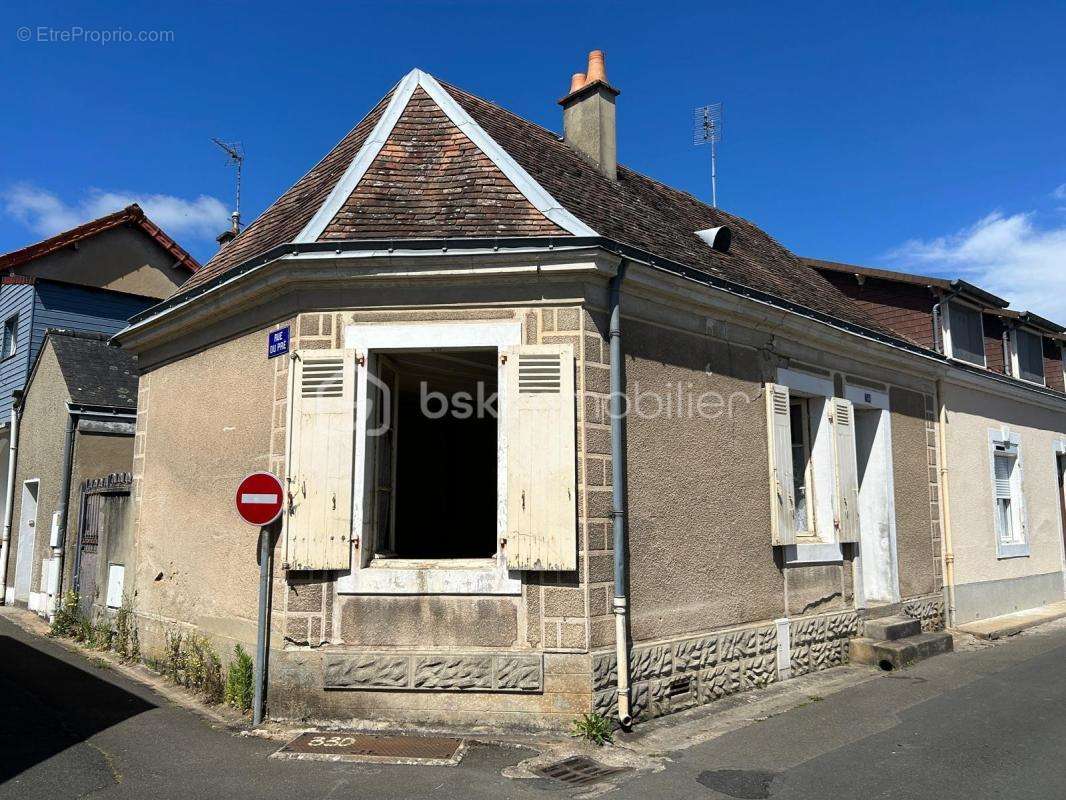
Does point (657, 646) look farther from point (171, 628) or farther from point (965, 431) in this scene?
point (965, 431)

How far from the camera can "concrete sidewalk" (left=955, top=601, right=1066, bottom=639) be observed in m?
10.8

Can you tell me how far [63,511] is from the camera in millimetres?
11227

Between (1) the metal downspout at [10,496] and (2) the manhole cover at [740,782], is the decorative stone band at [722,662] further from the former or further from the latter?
(1) the metal downspout at [10,496]

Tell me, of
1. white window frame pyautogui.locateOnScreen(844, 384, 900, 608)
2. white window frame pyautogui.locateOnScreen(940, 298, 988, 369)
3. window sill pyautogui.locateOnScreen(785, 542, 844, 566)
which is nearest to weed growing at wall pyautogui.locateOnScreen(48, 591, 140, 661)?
window sill pyautogui.locateOnScreen(785, 542, 844, 566)

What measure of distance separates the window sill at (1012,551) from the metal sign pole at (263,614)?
11152mm

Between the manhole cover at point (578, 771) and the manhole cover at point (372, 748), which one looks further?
the manhole cover at point (372, 748)

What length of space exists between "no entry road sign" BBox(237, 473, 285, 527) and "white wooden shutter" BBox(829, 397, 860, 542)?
6217mm

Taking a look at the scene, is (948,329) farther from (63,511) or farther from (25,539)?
(25,539)

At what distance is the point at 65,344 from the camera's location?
12727 millimetres

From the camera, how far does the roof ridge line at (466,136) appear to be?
22.2 feet

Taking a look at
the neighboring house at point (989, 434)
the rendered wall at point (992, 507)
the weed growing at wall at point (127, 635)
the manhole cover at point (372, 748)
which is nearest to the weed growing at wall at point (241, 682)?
the manhole cover at point (372, 748)

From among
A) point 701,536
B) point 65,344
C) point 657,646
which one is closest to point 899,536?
point 701,536

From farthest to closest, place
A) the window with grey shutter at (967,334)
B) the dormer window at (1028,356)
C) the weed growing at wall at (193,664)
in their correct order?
1. the dormer window at (1028,356)
2. the window with grey shutter at (967,334)
3. the weed growing at wall at (193,664)

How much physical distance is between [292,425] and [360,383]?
66 centimetres
